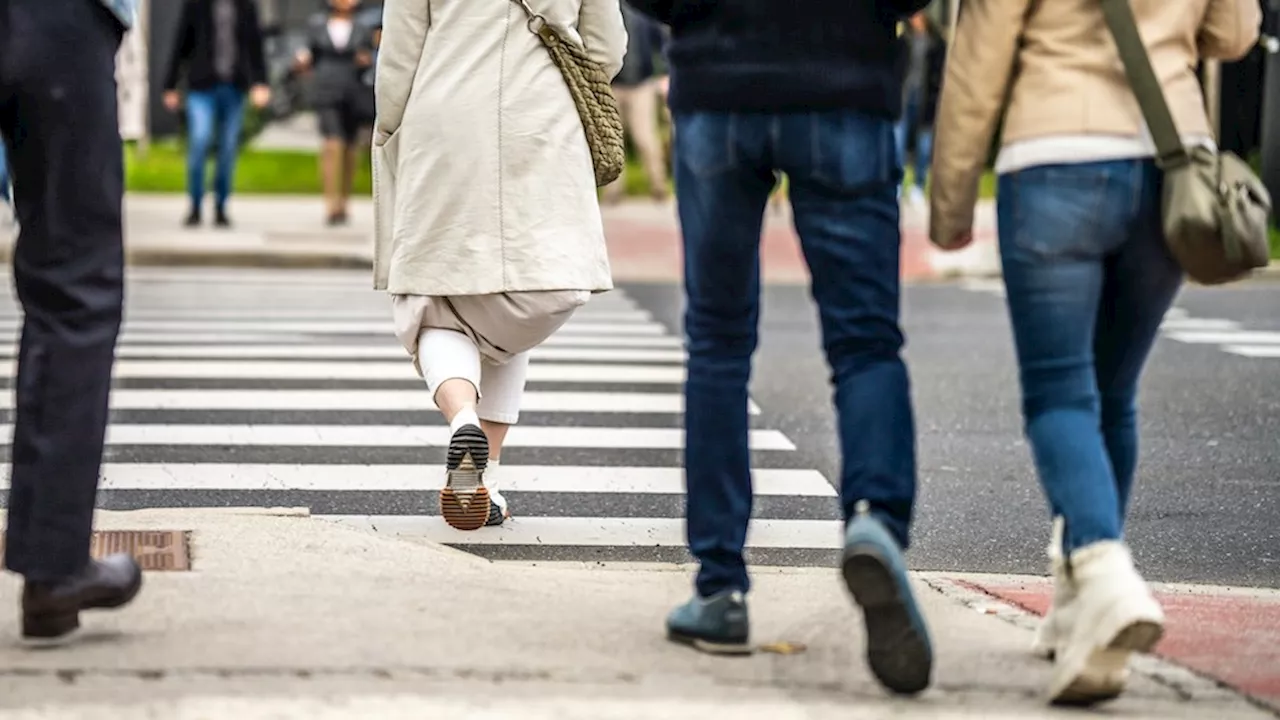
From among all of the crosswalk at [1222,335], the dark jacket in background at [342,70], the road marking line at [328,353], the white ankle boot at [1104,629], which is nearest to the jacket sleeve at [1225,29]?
the white ankle boot at [1104,629]

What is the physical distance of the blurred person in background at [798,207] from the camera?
13.0ft

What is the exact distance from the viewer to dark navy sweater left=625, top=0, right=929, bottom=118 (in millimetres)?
3959

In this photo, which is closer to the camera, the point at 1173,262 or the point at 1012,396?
the point at 1173,262

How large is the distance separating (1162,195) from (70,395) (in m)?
1.97

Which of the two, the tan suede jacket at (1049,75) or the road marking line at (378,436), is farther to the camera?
the road marking line at (378,436)

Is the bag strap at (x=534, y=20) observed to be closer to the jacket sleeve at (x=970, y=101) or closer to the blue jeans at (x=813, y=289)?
the blue jeans at (x=813, y=289)

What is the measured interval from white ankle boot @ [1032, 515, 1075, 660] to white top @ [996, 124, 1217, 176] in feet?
2.12

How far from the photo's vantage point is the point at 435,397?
230 inches

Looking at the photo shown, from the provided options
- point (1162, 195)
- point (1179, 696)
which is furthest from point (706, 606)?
point (1162, 195)

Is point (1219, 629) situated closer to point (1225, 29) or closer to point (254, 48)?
point (1225, 29)

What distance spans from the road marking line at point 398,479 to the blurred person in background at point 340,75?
10.0m

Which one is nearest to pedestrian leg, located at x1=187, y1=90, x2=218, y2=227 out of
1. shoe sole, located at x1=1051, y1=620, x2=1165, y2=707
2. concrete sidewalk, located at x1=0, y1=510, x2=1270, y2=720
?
concrete sidewalk, located at x1=0, y1=510, x2=1270, y2=720

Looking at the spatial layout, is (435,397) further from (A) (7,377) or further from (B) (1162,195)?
(A) (7,377)

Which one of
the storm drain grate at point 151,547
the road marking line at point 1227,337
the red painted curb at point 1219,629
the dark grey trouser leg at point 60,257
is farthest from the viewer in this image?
the road marking line at point 1227,337
